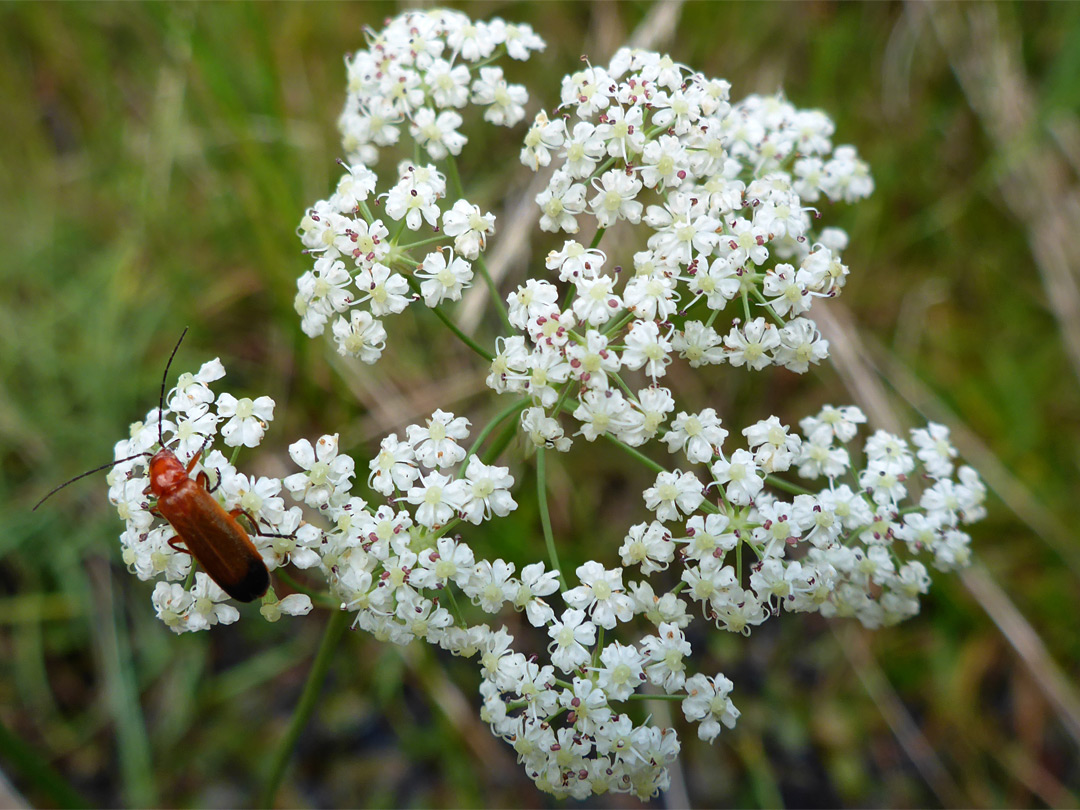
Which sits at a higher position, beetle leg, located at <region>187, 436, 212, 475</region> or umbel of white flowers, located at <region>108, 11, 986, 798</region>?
beetle leg, located at <region>187, 436, 212, 475</region>

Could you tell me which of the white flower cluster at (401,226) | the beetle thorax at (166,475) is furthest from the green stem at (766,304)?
the beetle thorax at (166,475)

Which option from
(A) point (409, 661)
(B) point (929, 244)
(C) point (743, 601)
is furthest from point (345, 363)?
(B) point (929, 244)

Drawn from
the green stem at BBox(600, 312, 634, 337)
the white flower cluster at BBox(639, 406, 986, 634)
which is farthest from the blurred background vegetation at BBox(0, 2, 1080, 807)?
the green stem at BBox(600, 312, 634, 337)

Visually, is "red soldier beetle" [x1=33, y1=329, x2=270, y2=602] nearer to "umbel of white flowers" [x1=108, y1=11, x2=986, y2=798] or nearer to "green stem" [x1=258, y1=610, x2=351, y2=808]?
"umbel of white flowers" [x1=108, y1=11, x2=986, y2=798]

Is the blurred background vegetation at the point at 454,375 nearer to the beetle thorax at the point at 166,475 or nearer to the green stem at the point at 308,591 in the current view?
the green stem at the point at 308,591

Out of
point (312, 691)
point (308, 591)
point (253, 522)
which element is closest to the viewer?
point (253, 522)

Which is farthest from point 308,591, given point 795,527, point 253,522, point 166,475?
point 795,527

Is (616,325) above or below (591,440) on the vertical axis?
above

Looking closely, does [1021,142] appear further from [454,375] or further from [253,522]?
[253,522]
